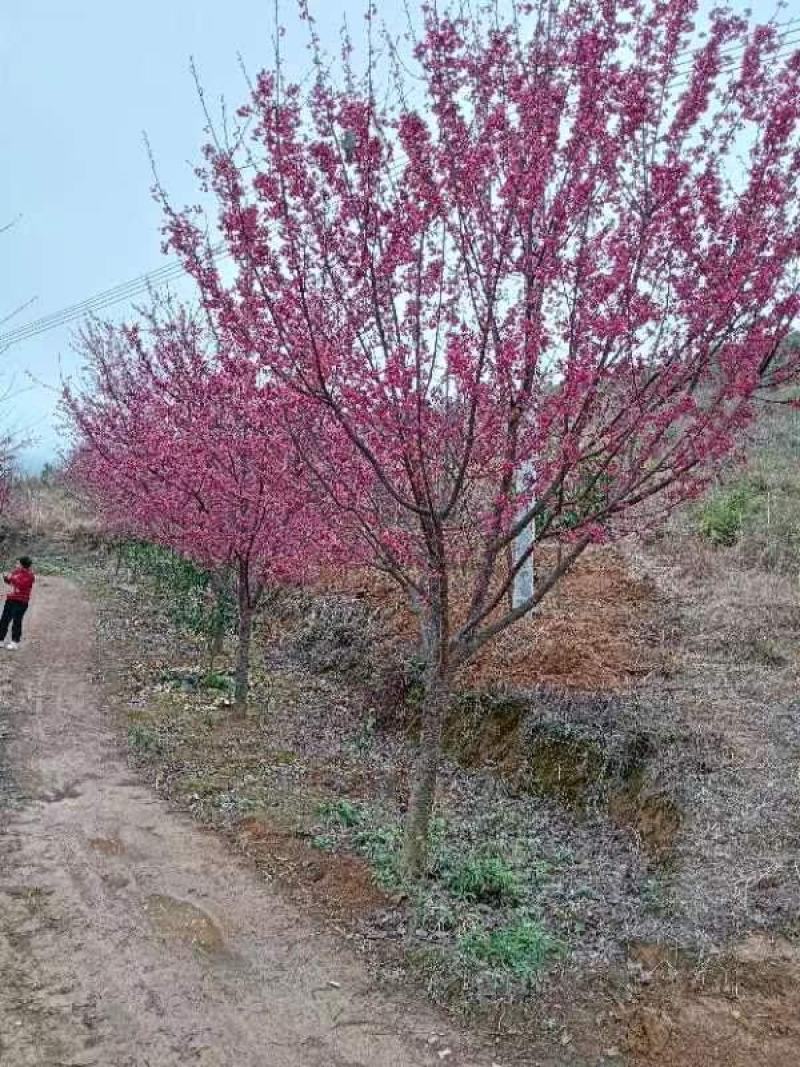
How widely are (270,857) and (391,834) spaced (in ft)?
3.03

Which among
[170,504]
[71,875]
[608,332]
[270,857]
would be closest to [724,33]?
[608,332]

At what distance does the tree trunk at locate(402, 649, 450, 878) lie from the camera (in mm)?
5473

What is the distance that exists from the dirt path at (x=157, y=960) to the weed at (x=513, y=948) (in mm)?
506

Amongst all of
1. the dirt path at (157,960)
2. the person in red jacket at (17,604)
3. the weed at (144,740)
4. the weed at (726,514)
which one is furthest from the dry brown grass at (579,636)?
the person in red jacket at (17,604)

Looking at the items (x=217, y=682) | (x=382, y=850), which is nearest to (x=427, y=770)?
(x=382, y=850)

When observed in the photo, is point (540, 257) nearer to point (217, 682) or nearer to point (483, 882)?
point (483, 882)

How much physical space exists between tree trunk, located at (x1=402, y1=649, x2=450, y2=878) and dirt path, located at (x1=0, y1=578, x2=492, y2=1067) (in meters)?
0.81

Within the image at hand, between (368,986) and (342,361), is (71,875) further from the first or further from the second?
(342,361)

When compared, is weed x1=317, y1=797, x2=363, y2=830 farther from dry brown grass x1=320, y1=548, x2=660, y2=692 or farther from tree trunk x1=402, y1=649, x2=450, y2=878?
dry brown grass x1=320, y1=548, x2=660, y2=692

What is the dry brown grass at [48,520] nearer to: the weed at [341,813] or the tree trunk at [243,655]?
the tree trunk at [243,655]

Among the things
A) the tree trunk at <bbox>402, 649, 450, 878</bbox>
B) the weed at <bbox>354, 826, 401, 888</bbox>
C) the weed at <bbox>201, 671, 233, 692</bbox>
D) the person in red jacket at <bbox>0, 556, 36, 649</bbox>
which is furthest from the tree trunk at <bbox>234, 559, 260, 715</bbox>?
the person in red jacket at <bbox>0, 556, 36, 649</bbox>

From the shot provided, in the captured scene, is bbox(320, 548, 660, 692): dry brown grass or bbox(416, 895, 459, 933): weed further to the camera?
bbox(320, 548, 660, 692): dry brown grass

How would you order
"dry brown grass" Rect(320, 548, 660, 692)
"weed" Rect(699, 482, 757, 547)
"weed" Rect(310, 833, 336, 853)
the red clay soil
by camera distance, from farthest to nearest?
"weed" Rect(699, 482, 757, 547)
"dry brown grass" Rect(320, 548, 660, 692)
"weed" Rect(310, 833, 336, 853)
the red clay soil

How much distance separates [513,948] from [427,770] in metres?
1.21
